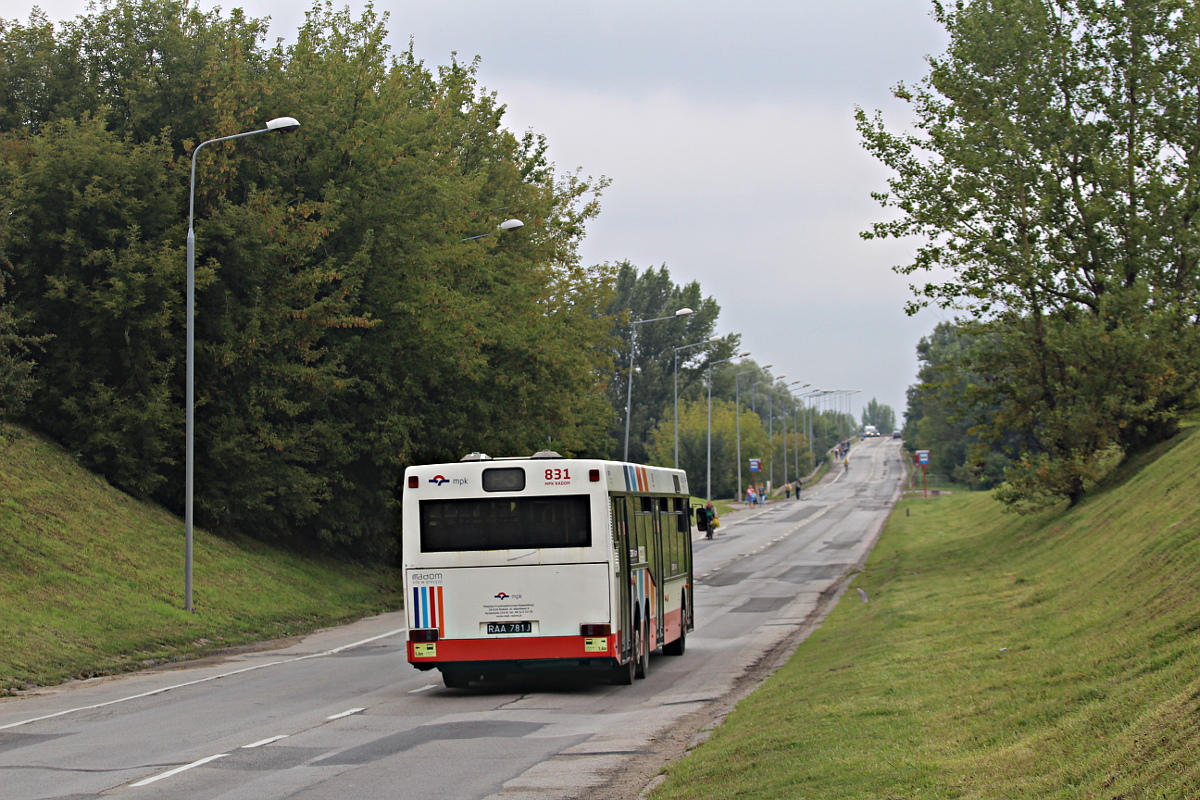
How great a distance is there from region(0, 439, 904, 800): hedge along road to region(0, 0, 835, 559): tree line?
773 centimetres

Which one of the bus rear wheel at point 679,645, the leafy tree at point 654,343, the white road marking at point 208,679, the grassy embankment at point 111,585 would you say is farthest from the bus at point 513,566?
the leafy tree at point 654,343

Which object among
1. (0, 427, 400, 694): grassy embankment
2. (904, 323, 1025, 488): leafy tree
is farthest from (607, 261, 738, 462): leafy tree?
(0, 427, 400, 694): grassy embankment

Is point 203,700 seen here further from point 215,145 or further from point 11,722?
point 215,145

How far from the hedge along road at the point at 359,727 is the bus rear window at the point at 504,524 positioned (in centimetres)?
200

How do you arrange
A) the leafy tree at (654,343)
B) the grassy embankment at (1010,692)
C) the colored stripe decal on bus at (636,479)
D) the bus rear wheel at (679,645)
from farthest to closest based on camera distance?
the leafy tree at (654,343), the bus rear wheel at (679,645), the colored stripe decal on bus at (636,479), the grassy embankment at (1010,692)

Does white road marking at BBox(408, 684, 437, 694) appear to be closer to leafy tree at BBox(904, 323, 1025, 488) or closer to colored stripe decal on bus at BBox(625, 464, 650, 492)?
colored stripe decal on bus at BBox(625, 464, 650, 492)

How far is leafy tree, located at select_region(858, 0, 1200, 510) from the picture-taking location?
34.5m

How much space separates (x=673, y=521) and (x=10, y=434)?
13.9m

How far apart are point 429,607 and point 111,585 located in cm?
1123

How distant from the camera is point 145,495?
31359 millimetres

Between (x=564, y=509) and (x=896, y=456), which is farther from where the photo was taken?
(x=896, y=456)

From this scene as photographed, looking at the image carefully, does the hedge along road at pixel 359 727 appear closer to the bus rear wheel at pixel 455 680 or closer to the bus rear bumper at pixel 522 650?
the bus rear wheel at pixel 455 680

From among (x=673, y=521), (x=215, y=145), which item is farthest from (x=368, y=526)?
(x=673, y=521)

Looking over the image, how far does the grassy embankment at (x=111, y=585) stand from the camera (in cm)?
2145
